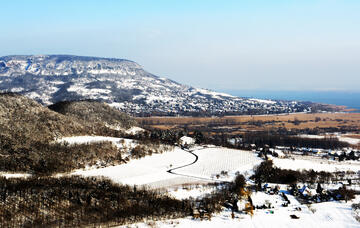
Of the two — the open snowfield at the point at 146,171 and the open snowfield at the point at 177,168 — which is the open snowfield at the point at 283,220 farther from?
the open snowfield at the point at 146,171

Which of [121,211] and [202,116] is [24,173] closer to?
[121,211]

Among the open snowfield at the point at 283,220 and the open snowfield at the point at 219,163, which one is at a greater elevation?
the open snowfield at the point at 283,220

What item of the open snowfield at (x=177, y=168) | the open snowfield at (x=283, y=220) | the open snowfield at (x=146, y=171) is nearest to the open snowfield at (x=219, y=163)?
the open snowfield at (x=177, y=168)

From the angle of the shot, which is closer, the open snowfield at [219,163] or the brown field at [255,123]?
the open snowfield at [219,163]

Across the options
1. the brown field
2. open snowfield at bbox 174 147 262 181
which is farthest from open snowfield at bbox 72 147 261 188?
the brown field

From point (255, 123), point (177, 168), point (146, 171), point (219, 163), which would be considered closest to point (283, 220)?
point (146, 171)

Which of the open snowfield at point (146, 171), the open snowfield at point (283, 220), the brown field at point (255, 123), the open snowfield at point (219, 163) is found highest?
the open snowfield at point (283, 220)

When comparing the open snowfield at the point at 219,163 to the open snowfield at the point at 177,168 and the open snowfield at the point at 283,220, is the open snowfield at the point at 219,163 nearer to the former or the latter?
the open snowfield at the point at 177,168

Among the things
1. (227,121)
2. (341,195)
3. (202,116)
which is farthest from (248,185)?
(202,116)

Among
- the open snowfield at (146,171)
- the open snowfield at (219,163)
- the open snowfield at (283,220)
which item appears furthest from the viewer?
the open snowfield at (219,163)

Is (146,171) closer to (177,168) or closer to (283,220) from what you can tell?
(177,168)

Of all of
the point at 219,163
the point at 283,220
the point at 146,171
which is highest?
the point at 283,220

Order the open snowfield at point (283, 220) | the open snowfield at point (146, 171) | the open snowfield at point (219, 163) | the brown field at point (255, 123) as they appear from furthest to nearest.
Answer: the brown field at point (255, 123) → the open snowfield at point (219, 163) → the open snowfield at point (146, 171) → the open snowfield at point (283, 220)
